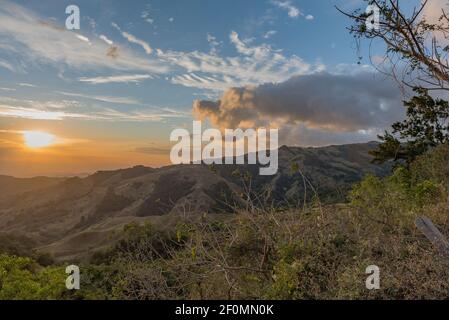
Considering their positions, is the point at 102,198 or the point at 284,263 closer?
the point at 284,263

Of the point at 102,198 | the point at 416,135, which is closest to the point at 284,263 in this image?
the point at 416,135

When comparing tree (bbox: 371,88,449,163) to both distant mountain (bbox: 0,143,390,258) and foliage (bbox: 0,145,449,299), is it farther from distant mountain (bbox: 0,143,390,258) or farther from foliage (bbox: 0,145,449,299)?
distant mountain (bbox: 0,143,390,258)

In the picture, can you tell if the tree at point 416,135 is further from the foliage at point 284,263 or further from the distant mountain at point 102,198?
the distant mountain at point 102,198

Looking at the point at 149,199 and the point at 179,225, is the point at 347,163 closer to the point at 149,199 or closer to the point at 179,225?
the point at 149,199

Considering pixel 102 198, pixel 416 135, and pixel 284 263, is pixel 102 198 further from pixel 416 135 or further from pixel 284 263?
pixel 284 263

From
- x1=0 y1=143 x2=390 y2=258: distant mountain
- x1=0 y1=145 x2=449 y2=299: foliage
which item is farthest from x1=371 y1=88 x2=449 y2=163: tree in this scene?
x1=0 y1=143 x2=390 y2=258: distant mountain

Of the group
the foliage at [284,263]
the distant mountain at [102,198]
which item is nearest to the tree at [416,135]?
the foliage at [284,263]

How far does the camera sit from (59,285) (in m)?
4.88

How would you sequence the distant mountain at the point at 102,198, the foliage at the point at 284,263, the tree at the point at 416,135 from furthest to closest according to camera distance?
the distant mountain at the point at 102,198
the tree at the point at 416,135
the foliage at the point at 284,263

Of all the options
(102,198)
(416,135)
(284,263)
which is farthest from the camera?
(102,198)

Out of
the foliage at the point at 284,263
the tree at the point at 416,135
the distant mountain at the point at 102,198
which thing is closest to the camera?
the foliage at the point at 284,263

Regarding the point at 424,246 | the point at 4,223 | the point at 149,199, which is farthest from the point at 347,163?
the point at 424,246

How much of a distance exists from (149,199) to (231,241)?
106528 millimetres
